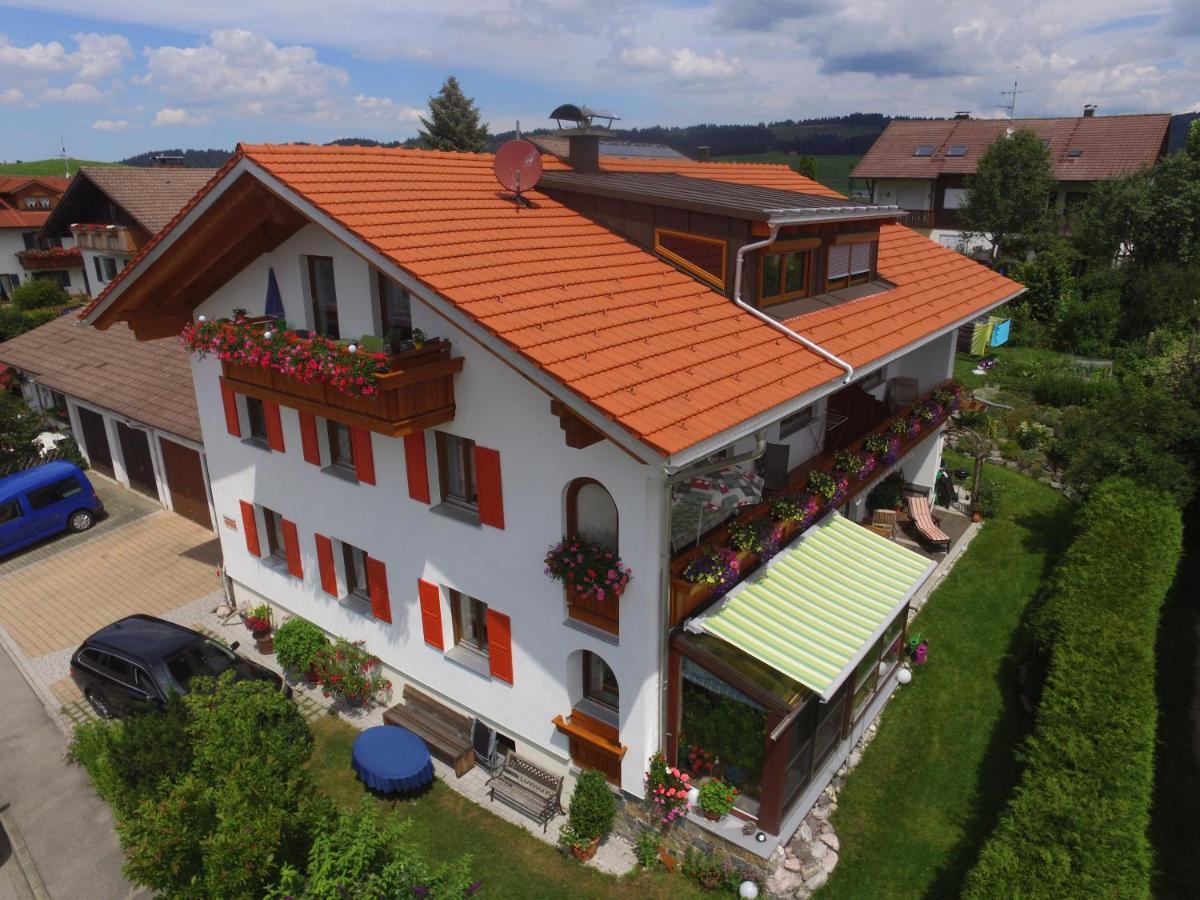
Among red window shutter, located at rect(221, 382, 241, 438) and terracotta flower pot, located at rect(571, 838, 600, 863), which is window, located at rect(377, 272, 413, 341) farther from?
terracotta flower pot, located at rect(571, 838, 600, 863)

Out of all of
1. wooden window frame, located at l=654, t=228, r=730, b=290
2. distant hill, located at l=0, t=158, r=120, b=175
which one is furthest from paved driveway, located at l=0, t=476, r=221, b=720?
distant hill, located at l=0, t=158, r=120, b=175

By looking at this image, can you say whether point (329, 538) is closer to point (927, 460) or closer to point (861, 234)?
point (861, 234)

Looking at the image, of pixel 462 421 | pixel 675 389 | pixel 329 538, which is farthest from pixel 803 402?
pixel 329 538

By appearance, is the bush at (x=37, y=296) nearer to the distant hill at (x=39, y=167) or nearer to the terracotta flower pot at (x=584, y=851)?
the terracotta flower pot at (x=584, y=851)

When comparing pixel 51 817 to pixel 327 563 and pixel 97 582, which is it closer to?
pixel 327 563

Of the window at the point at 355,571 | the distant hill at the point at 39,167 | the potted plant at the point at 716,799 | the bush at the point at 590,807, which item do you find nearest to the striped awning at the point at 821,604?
the potted plant at the point at 716,799

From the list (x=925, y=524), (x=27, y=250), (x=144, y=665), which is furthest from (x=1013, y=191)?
(x=27, y=250)
